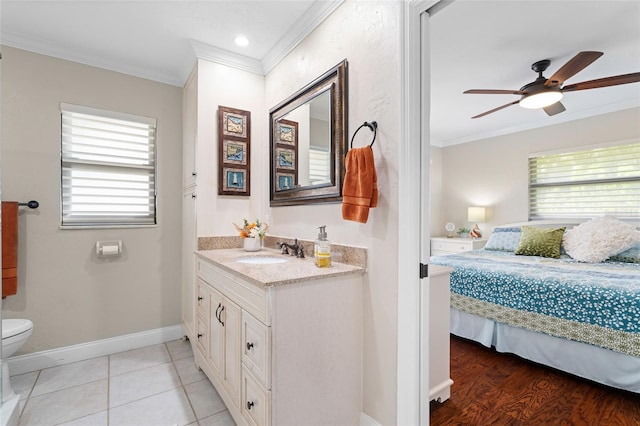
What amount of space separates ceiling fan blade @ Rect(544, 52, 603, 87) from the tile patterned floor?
3.26 metres

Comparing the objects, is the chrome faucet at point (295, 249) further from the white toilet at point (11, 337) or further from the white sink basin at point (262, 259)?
the white toilet at point (11, 337)

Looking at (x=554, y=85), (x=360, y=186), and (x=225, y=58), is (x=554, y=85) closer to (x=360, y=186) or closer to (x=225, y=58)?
(x=360, y=186)

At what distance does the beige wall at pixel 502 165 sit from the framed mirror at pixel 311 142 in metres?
3.80

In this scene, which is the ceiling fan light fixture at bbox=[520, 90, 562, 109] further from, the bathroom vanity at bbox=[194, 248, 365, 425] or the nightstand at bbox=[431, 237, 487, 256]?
the bathroom vanity at bbox=[194, 248, 365, 425]

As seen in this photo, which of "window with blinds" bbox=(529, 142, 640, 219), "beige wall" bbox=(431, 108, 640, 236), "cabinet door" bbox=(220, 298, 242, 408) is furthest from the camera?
"beige wall" bbox=(431, 108, 640, 236)

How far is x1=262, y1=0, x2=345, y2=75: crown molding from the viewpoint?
1876 millimetres

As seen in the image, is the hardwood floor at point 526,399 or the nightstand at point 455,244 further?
the nightstand at point 455,244

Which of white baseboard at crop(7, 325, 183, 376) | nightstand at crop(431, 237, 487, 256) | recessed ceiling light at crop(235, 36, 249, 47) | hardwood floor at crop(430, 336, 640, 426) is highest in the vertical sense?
recessed ceiling light at crop(235, 36, 249, 47)

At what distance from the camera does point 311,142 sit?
2.05 meters

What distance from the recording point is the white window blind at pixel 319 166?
1871 millimetres

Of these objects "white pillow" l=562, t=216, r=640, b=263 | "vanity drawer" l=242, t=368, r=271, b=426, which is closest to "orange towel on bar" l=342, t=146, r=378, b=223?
"vanity drawer" l=242, t=368, r=271, b=426

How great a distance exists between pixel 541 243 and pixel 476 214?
139 cm

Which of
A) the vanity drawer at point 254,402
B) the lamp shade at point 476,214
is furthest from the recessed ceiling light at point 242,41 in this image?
the lamp shade at point 476,214

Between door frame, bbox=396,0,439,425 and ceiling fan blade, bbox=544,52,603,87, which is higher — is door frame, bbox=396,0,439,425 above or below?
below
